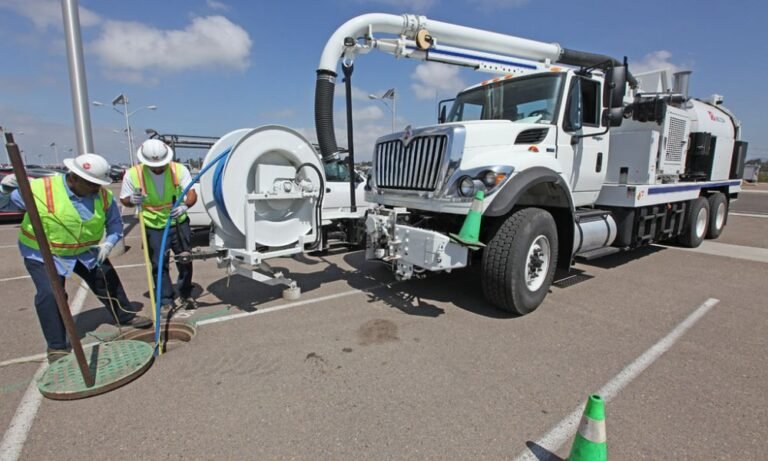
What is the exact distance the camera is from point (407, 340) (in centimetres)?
357

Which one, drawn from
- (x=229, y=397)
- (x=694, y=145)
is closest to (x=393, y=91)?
(x=694, y=145)

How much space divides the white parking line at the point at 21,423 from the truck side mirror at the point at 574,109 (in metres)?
5.66

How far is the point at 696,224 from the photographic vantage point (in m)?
7.77

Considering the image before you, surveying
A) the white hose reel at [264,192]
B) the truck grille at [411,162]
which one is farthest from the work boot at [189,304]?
the truck grille at [411,162]

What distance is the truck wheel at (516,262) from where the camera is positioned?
3.96 m

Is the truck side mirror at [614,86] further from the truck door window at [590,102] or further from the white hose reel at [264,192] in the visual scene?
the white hose reel at [264,192]

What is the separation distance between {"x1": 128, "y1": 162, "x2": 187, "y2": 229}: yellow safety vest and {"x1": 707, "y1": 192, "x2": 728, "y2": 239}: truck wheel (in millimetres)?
10165

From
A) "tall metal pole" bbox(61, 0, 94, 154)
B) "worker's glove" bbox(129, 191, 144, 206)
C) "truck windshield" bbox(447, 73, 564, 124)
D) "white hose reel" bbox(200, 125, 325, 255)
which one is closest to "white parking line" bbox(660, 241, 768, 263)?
"truck windshield" bbox(447, 73, 564, 124)

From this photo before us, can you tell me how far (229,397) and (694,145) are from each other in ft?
29.2

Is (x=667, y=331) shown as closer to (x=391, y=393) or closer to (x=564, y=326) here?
(x=564, y=326)

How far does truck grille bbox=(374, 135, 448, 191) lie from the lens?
4246 millimetres

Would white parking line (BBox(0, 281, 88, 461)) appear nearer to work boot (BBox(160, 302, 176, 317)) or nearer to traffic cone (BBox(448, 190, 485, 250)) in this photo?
work boot (BBox(160, 302, 176, 317))

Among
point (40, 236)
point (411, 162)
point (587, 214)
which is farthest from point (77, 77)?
point (587, 214)

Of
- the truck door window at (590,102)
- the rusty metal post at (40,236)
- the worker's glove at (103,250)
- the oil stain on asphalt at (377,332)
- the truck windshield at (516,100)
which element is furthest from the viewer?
the truck door window at (590,102)
